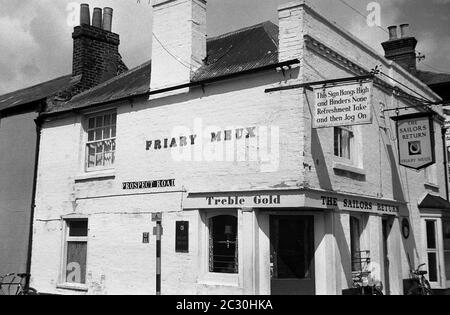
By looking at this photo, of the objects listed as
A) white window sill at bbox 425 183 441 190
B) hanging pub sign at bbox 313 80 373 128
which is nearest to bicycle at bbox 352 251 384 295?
hanging pub sign at bbox 313 80 373 128

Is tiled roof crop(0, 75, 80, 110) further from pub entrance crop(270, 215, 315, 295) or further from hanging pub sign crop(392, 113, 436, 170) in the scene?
hanging pub sign crop(392, 113, 436, 170)

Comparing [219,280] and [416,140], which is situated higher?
[416,140]

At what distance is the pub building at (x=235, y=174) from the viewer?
1102 cm

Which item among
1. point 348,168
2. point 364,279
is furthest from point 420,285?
point 348,168

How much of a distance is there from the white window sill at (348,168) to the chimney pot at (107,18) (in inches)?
393

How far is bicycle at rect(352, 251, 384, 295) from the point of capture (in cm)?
1170

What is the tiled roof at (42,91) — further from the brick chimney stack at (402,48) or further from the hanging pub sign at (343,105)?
the brick chimney stack at (402,48)

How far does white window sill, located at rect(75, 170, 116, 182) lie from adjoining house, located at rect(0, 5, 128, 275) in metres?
2.09

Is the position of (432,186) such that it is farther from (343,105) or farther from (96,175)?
(96,175)

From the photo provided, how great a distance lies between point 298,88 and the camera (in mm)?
10953

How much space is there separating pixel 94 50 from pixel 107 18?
1.34 metres

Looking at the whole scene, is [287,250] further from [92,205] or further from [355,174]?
[92,205]

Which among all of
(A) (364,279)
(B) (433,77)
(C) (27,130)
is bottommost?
(A) (364,279)

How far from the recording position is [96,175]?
1398 centimetres
